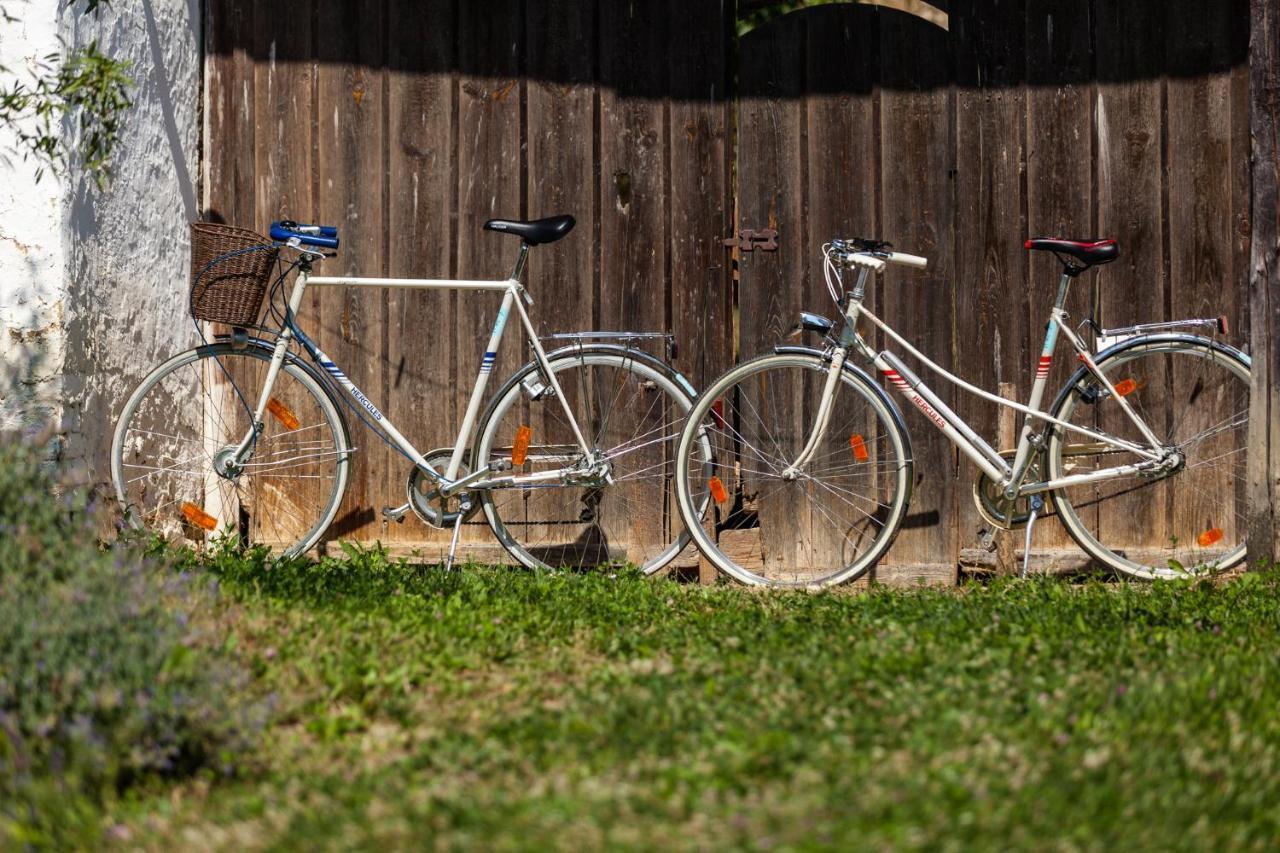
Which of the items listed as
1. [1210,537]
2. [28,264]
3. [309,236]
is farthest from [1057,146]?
[28,264]

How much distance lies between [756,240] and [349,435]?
185 cm

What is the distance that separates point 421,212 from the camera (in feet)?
19.1

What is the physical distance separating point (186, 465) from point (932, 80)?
3551mm

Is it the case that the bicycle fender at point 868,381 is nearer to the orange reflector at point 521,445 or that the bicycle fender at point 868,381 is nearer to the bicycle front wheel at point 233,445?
the orange reflector at point 521,445

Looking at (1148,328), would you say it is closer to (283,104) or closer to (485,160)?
(485,160)

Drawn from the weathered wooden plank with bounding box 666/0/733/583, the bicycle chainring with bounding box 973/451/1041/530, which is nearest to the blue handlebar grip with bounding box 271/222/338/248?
the weathered wooden plank with bounding box 666/0/733/583

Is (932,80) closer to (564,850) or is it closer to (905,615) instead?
(905,615)

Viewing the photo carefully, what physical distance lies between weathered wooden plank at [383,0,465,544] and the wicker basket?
0.69m

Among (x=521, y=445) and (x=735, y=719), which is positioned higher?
(x=521, y=445)

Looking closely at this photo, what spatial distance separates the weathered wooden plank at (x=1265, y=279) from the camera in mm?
5098

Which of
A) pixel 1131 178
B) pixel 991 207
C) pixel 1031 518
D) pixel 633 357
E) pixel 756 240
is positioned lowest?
pixel 1031 518

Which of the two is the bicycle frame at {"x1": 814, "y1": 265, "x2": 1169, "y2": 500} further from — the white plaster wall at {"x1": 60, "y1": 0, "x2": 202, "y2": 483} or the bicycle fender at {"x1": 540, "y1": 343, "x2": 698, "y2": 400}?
the white plaster wall at {"x1": 60, "y1": 0, "x2": 202, "y2": 483}

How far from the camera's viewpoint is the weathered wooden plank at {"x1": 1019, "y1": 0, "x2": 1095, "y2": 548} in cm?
566

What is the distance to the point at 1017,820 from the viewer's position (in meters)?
2.72
